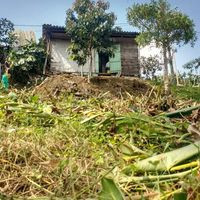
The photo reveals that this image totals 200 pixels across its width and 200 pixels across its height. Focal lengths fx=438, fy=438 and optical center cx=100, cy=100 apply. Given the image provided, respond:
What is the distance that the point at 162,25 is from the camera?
24.5 metres

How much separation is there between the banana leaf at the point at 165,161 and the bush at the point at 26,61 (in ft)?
52.5

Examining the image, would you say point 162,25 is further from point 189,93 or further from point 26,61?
point 189,93

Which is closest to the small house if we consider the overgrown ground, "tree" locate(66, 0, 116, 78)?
"tree" locate(66, 0, 116, 78)

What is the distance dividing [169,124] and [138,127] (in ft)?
0.53

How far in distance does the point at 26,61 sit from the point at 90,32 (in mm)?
3457

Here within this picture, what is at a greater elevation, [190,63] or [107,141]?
[190,63]

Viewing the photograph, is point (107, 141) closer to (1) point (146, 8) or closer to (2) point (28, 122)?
(2) point (28, 122)

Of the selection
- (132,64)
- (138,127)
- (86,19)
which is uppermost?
(86,19)

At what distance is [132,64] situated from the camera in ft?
80.7

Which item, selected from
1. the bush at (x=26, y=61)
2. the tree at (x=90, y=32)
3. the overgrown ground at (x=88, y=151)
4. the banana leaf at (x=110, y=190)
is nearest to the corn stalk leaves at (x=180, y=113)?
the overgrown ground at (x=88, y=151)

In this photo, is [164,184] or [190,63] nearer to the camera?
[164,184]

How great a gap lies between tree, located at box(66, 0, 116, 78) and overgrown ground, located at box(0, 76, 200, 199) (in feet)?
57.3

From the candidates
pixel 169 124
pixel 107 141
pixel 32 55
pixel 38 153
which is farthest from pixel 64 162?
pixel 32 55

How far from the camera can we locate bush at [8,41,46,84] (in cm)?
1838
